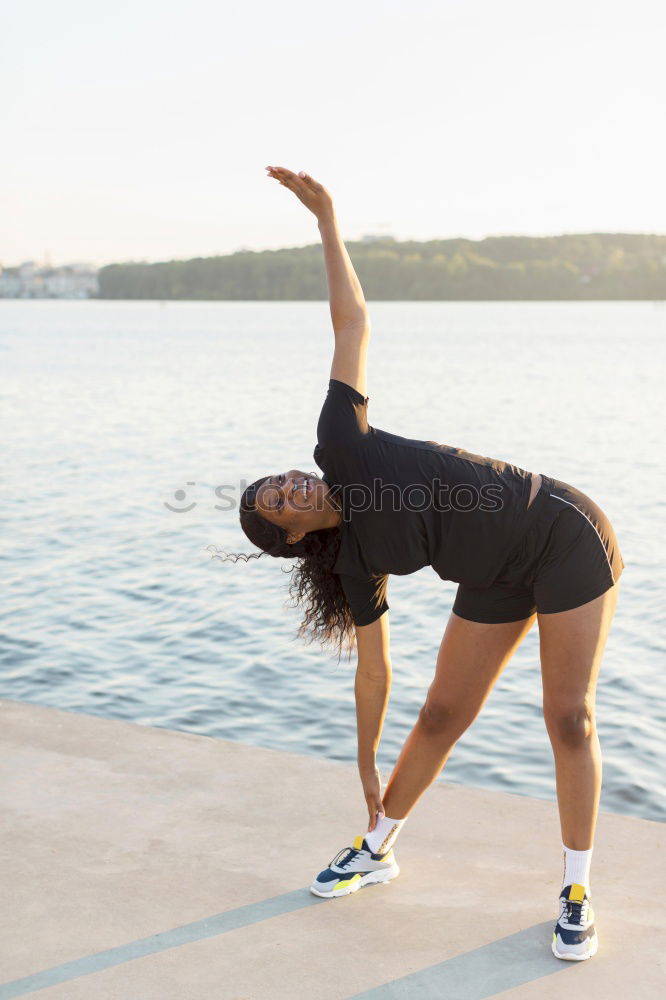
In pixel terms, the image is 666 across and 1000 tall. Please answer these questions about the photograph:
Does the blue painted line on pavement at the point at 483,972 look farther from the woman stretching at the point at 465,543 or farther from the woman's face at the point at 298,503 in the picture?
the woman's face at the point at 298,503

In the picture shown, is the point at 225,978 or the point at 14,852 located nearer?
the point at 225,978

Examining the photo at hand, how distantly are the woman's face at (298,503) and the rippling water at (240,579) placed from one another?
51.0 inches

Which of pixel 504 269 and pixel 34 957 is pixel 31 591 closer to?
pixel 34 957

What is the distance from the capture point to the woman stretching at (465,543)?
3018 mm

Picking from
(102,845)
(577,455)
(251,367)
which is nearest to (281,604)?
(102,845)

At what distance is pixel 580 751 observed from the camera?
3092mm

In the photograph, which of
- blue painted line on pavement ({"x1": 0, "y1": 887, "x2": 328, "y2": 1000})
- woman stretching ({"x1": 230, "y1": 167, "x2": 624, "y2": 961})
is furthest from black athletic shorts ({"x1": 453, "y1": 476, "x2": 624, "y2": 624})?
blue painted line on pavement ({"x1": 0, "y1": 887, "x2": 328, "y2": 1000})

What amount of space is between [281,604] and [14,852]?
6.45 meters

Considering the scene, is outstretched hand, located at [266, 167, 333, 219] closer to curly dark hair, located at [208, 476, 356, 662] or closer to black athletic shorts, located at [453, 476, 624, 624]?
curly dark hair, located at [208, 476, 356, 662]

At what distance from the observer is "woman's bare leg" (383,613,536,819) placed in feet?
10.6

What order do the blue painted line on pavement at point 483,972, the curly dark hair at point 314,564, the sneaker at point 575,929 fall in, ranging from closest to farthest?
the blue painted line on pavement at point 483,972 < the sneaker at point 575,929 < the curly dark hair at point 314,564

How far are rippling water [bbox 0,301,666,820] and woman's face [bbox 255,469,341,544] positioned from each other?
1.30m

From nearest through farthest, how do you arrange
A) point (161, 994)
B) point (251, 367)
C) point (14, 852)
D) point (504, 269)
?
point (161, 994) < point (14, 852) < point (251, 367) < point (504, 269)

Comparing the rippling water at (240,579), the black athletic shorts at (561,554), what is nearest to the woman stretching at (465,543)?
the black athletic shorts at (561,554)
